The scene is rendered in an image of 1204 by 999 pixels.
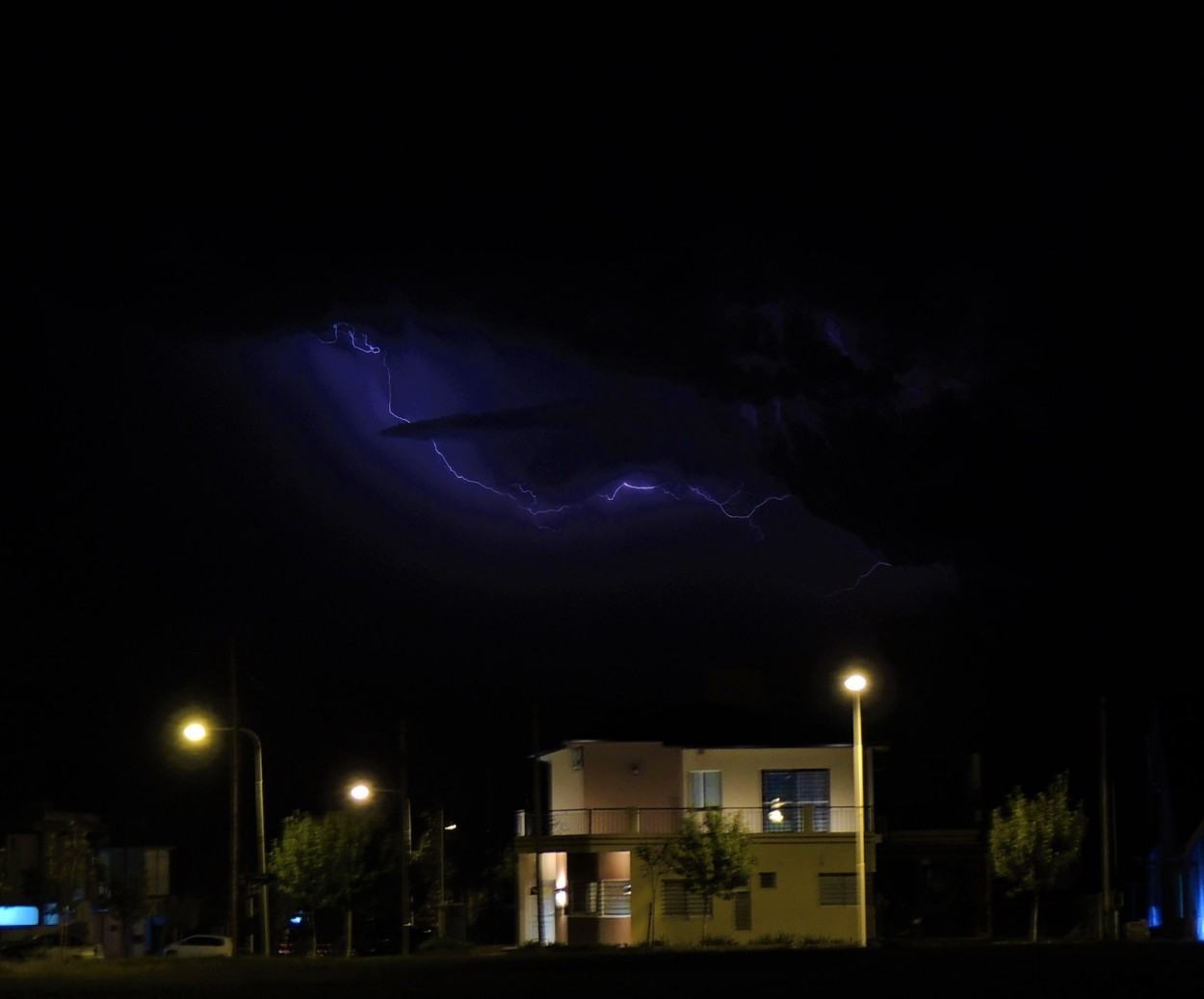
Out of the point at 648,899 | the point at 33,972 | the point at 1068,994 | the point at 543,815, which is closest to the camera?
the point at 1068,994

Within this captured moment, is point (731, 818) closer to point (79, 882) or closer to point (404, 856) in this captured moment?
point (404, 856)

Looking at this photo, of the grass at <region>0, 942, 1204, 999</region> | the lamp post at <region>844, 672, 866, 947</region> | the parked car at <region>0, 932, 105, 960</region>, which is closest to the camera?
the grass at <region>0, 942, 1204, 999</region>

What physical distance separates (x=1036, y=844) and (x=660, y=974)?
33501 mm

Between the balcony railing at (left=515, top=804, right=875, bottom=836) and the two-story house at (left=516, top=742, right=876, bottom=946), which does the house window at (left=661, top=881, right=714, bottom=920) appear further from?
the balcony railing at (left=515, top=804, right=875, bottom=836)

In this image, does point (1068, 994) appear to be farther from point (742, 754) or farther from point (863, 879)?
point (742, 754)

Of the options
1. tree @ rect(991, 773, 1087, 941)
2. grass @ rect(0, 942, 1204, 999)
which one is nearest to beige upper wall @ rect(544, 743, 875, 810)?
tree @ rect(991, 773, 1087, 941)

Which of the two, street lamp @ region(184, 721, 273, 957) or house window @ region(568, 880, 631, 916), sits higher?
street lamp @ region(184, 721, 273, 957)

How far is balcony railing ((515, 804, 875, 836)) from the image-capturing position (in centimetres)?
4891

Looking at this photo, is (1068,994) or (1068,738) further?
(1068,738)

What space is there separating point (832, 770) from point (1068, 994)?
3504 cm

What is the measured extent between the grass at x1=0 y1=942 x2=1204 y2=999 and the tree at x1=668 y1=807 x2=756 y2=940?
64.8ft

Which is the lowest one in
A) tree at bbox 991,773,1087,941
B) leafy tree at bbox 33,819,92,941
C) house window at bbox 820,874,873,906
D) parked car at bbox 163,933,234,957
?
parked car at bbox 163,933,234,957

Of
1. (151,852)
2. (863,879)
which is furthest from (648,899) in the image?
(151,852)

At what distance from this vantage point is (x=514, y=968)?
21547 millimetres
